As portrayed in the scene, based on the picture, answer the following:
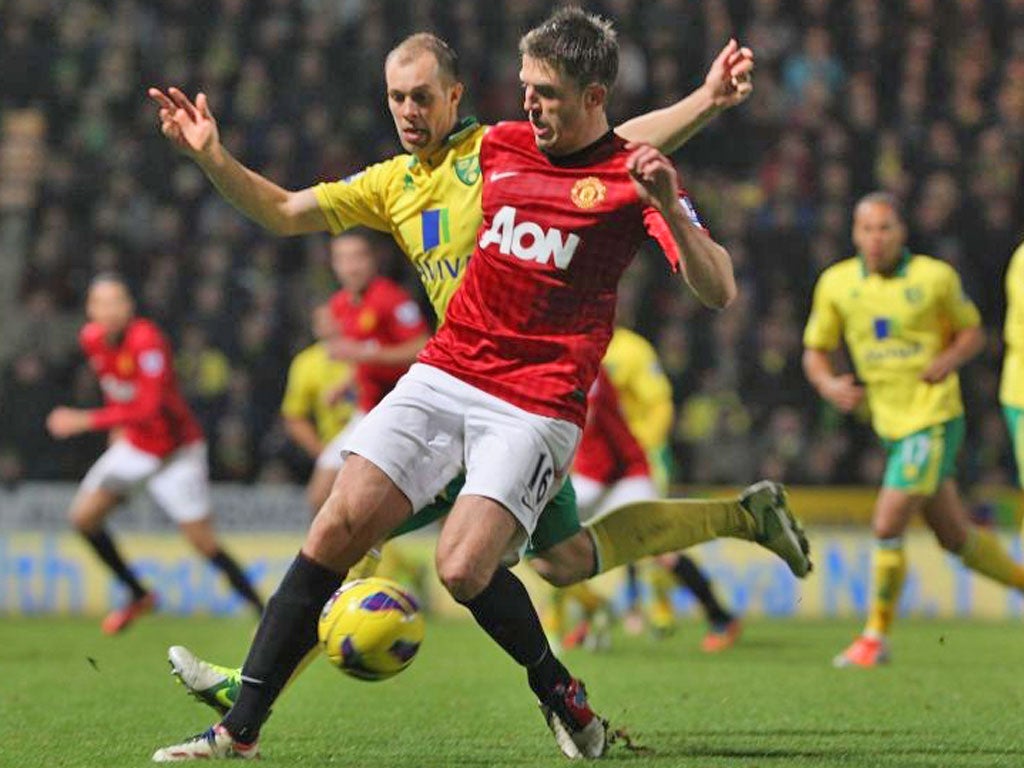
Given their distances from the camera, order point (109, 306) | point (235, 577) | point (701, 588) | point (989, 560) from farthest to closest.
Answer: point (235, 577) → point (109, 306) → point (701, 588) → point (989, 560)

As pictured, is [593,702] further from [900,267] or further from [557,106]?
[900,267]

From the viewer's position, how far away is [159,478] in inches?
548

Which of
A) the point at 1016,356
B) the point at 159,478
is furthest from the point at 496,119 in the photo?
the point at 1016,356

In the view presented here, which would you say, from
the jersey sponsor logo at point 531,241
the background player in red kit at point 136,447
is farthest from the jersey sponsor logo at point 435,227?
the background player in red kit at point 136,447

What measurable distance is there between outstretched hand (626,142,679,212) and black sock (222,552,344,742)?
5.05 feet

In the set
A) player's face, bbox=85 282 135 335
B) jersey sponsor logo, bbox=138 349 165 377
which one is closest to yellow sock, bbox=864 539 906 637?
jersey sponsor logo, bbox=138 349 165 377

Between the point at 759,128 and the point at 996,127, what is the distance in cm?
232

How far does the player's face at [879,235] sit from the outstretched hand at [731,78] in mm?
4265

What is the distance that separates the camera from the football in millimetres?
5922

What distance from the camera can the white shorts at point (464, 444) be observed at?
591 centimetres

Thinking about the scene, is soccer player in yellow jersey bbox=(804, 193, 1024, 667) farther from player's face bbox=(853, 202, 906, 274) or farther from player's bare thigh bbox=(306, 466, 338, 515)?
player's bare thigh bbox=(306, 466, 338, 515)

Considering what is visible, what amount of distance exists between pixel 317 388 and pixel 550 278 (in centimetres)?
960

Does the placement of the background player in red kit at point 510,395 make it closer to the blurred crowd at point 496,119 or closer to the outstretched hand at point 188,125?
the outstretched hand at point 188,125

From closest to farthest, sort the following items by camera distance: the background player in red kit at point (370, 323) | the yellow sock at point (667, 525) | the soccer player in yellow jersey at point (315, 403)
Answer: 1. the yellow sock at point (667, 525)
2. the background player in red kit at point (370, 323)
3. the soccer player in yellow jersey at point (315, 403)
